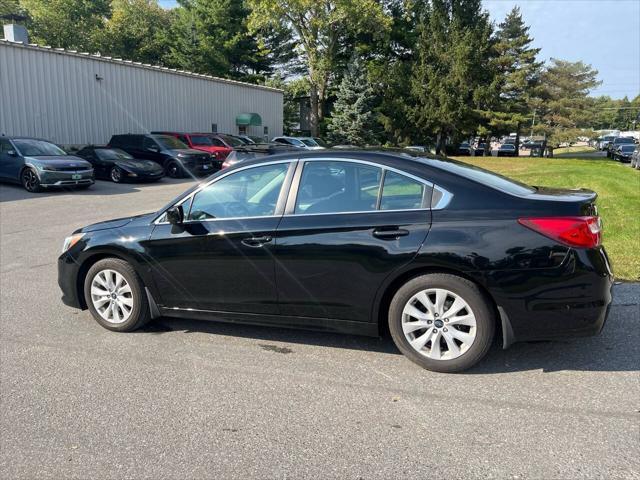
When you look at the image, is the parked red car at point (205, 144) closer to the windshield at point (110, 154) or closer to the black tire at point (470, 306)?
the windshield at point (110, 154)

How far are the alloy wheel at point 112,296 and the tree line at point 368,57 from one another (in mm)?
35444

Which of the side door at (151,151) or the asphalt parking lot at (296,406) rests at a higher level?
the side door at (151,151)

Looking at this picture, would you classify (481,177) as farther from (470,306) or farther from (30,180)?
(30,180)

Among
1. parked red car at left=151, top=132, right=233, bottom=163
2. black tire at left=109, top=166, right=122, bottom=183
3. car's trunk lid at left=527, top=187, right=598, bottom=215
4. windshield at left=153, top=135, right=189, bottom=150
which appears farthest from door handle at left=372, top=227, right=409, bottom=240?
parked red car at left=151, top=132, right=233, bottom=163

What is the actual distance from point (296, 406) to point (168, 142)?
19.5m

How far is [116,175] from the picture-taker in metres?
18.2

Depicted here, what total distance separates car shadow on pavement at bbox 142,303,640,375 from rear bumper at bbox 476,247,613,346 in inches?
16.4

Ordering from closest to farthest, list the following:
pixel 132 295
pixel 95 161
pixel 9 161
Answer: pixel 132 295, pixel 9 161, pixel 95 161

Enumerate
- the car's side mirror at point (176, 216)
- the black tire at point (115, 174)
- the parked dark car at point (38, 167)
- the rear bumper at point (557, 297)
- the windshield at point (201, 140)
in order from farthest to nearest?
the windshield at point (201, 140) < the black tire at point (115, 174) < the parked dark car at point (38, 167) < the car's side mirror at point (176, 216) < the rear bumper at point (557, 297)

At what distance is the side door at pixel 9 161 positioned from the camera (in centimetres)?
1504

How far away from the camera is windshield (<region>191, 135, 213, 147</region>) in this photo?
76.3 ft

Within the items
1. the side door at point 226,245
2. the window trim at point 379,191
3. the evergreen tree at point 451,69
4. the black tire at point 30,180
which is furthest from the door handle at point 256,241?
the evergreen tree at point 451,69

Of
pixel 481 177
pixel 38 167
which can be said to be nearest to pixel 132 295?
pixel 481 177

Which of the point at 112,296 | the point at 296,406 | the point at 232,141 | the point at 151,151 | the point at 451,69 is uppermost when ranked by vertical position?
the point at 451,69
